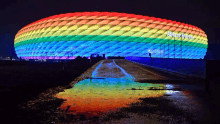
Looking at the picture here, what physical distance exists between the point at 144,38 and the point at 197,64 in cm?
3860

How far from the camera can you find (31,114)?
4.56m

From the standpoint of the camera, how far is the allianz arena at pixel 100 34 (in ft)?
193

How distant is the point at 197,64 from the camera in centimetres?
2480

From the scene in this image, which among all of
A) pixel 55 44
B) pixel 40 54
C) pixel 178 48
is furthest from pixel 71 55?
pixel 178 48

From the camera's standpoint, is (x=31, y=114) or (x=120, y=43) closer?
(x=31, y=114)

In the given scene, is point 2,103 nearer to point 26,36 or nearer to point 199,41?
point 26,36

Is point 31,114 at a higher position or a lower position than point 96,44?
lower

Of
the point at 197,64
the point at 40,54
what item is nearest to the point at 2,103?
the point at 197,64

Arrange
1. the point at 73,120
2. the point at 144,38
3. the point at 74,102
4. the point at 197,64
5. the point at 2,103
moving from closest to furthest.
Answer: the point at 73,120 → the point at 2,103 → the point at 74,102 → the point at 197,64 → the point at 144,38

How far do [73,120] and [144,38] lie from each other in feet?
197

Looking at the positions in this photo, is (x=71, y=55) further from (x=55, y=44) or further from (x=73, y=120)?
(x=73, y=120)

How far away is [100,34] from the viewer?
194 feet

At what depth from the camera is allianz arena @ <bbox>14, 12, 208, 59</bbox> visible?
58.9 m

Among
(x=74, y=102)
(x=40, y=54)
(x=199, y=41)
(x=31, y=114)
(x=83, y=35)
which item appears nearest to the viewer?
(x=31, y=114)
